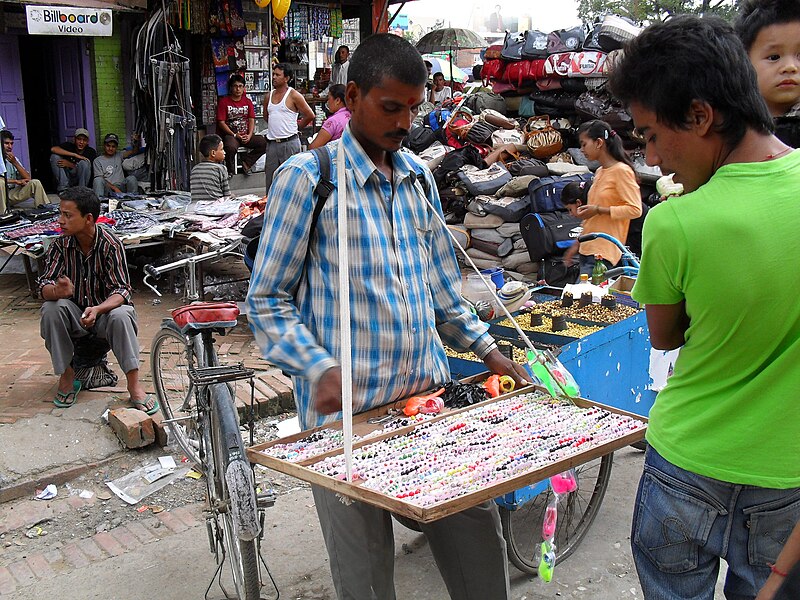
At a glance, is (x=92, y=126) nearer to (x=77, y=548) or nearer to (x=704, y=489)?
(x=77, y=548)

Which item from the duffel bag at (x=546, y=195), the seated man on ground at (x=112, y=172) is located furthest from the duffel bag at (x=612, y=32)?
the seated man on ground at (x=112, y=172)

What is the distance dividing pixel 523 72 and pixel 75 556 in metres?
8.18

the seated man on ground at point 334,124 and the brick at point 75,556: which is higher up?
the seated man on ground at point 334,124

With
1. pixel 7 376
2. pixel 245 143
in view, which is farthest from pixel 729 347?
pixel 245 143

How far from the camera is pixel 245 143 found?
11898 mm

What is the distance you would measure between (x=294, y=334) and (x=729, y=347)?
108cm

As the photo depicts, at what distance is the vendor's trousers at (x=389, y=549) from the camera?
7.14 feet

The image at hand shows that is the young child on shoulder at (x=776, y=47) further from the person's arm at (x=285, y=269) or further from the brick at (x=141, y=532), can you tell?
the brick at (x=141, y=532)

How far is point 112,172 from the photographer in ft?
35.5

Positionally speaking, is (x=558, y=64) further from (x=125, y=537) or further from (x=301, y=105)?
(x=125, y=537)

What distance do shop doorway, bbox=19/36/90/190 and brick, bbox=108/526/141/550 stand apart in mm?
9426

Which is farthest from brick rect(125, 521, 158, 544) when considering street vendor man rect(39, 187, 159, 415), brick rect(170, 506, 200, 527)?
street vendor man rect(39, 187, 159, 415)

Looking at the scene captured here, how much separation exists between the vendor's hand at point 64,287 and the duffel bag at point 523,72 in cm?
679

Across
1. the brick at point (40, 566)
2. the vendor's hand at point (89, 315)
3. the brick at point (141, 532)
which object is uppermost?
the vendor's hand at point (89, 315)
